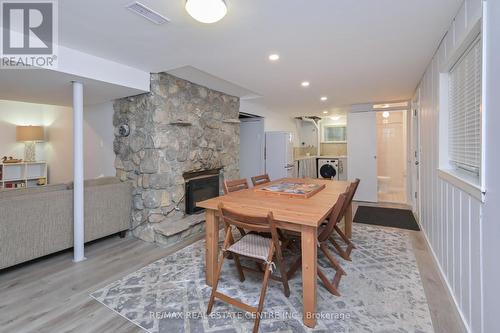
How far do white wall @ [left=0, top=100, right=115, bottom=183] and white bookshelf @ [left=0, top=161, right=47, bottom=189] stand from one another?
18cm

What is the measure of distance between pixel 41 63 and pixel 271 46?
2131mm

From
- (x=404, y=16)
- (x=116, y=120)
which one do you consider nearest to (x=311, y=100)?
(x=404, y=16)

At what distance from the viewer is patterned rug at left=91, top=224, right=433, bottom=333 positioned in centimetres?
169

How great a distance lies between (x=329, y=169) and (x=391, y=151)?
70.9 inches

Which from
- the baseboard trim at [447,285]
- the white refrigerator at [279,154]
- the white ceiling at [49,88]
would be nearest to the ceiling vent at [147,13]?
the white ceiling at [49,88]

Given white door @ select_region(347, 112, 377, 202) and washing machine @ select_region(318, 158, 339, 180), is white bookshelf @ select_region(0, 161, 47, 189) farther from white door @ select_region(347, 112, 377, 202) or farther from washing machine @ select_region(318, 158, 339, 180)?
white door @ select_region(347, 112, 377, 202)

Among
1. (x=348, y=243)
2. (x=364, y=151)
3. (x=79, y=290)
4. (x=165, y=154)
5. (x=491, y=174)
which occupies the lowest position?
(x=79, y=290)

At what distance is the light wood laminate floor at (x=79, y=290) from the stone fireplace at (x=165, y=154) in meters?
0.43

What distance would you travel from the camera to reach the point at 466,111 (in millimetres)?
1838

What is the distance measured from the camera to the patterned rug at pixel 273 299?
1.69 m

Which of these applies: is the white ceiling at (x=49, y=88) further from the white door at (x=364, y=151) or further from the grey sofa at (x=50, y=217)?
the white door at (x=364, y=151)

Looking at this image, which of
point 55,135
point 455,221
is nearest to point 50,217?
point 455,221

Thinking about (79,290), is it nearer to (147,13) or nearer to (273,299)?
(273,299)

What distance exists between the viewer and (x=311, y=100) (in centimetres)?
501
